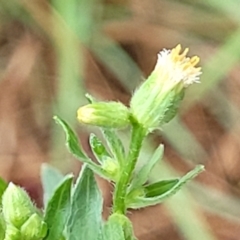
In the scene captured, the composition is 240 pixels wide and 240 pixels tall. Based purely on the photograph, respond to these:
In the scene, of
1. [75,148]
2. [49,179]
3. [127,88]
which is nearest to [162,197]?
[75,148]

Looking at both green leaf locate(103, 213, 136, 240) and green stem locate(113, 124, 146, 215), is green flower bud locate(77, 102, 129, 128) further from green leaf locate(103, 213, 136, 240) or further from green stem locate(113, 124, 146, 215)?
green leaf locate(103, 213, 136, 240)

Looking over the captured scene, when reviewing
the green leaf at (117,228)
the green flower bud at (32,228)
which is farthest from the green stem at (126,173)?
the green flower bud at (32,228)

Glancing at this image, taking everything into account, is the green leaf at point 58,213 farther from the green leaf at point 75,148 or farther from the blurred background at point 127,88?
the blurred background at point 127,88

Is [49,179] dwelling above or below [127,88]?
below

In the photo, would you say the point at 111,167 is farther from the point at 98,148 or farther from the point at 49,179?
the point at 49,179

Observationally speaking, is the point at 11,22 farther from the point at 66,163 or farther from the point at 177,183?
the point at 177,183

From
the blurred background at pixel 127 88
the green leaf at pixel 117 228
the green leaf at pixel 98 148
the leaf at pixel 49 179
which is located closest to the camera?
the green leaf at pixel 117 228

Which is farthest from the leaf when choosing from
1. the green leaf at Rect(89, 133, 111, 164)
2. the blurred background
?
the blurred background
